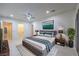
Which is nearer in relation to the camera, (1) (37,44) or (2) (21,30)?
(1) (37,44)

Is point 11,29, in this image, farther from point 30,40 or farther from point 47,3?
point 47,3

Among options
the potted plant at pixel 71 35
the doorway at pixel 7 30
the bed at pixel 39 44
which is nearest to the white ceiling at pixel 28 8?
the doorway at pixel 7 30

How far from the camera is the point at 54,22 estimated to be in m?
2.89

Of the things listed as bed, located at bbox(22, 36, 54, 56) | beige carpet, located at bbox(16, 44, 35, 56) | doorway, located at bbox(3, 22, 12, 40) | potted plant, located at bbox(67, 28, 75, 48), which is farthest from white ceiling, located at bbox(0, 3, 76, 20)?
beige carpet, located at bbox(16, 44, 35, 56)

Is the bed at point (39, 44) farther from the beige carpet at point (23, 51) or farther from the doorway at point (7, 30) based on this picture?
the doorway at point (7, 30)

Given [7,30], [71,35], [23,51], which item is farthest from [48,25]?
[7,30]

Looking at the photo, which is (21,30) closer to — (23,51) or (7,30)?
(7,30)

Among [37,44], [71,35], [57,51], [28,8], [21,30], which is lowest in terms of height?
[57,51]

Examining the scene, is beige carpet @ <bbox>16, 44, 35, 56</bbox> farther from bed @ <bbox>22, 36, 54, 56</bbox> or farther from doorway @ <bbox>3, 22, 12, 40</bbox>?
doorway @ <bbox>3, 22, 12, 40</bbox>

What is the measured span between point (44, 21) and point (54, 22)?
26 cm

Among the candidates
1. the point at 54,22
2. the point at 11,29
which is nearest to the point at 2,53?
the point at 11,29

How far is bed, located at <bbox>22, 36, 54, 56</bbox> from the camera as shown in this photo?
269 centimetres

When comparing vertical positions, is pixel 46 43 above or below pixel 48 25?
below

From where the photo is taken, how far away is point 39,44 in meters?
2.72
